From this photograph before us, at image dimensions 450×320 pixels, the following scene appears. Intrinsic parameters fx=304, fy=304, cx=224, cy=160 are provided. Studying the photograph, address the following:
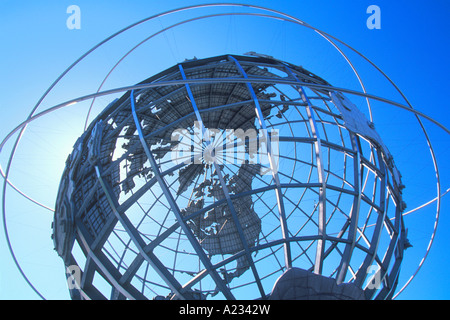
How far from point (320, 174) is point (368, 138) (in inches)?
142

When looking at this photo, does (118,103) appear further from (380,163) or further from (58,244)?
(380,163)

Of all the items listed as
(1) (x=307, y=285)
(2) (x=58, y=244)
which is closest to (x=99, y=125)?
(2) (x=58, y=244)

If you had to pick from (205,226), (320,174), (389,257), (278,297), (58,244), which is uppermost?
(205,226)

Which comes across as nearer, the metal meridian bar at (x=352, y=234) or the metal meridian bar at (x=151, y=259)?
the metal meridian bar at (x=151, y=259)

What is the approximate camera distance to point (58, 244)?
1038cm

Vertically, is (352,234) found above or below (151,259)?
above

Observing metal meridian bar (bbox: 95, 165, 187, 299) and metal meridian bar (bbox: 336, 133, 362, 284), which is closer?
metal meridian bar (bbox: 95, 165, 187, 299)

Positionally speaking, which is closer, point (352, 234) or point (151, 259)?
point (151, 259)

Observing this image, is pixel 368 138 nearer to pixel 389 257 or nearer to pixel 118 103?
pixel 389 257
